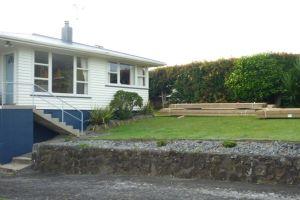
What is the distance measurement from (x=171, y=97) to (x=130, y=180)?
1448cm

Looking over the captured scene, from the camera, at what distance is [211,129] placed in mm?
17312

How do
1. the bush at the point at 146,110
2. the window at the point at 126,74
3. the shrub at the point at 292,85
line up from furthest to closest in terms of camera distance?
the bush at the point at 146,110, the window at the point at 126,74, the shrub at the point at 292,85

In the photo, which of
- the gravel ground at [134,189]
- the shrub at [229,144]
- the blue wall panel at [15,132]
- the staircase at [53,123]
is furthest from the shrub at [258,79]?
the gravel ground at [134,189]

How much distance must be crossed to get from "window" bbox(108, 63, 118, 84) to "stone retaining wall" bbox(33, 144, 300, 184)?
710cm

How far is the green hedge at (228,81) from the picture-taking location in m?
22.2

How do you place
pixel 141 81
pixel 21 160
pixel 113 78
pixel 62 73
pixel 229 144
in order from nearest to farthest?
pixel 229 144, pixel 21 160, pixel 62 73, pixel 113 78, pixel 141 81

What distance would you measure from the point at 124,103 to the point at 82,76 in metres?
2.40

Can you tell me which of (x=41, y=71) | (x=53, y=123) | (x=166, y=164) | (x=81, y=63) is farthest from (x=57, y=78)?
(x=166, y=164)

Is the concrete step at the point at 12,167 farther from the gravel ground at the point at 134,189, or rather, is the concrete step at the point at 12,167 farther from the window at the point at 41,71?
the window at the point at 41,71

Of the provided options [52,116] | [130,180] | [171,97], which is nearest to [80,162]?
[130,180]

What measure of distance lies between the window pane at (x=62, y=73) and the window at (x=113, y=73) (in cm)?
260

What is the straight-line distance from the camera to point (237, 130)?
16438 mm

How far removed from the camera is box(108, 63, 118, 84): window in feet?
74.3

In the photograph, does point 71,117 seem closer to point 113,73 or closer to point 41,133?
point 41,133
